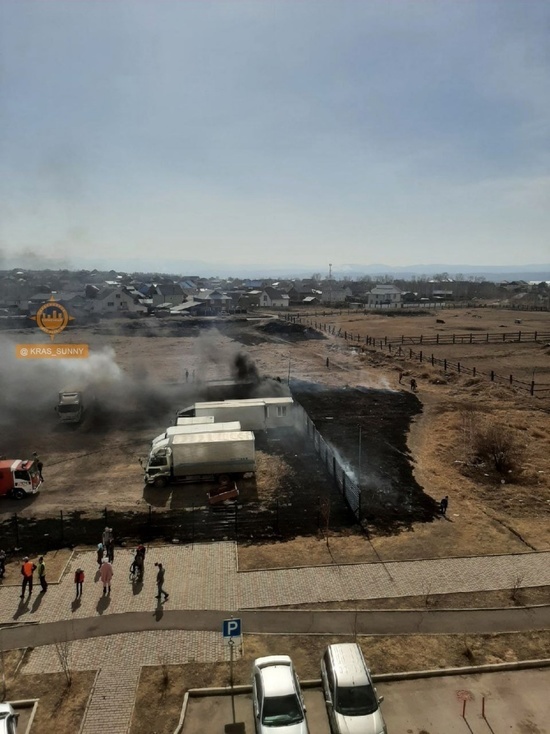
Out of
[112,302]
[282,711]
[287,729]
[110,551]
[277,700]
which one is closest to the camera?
[287,729]

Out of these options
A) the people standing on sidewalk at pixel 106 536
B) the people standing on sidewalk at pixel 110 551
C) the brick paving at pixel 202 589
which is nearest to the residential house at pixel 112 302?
the people standing on sidewalk at pixel 106 536

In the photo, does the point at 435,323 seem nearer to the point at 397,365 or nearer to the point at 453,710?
the point at 397,365

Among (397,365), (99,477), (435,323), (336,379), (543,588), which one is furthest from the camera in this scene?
(435,323)

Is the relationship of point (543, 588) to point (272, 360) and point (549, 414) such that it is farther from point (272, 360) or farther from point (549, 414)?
point (272, 360)

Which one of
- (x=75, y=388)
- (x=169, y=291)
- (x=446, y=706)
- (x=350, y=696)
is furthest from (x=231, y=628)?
(x=169, y=291)

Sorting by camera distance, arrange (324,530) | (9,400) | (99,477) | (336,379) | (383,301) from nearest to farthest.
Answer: (324,530) → (99,477) → (9,400) → (336,379) → (383,301)

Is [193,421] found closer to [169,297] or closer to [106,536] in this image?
[106,536]

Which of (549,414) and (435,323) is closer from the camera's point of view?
(549,414)

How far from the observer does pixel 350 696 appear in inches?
393

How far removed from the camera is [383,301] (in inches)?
5167

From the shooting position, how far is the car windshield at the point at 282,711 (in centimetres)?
959

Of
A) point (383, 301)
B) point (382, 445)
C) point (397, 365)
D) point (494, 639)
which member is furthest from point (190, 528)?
point (383, 301)

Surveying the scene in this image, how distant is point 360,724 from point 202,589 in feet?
21.0

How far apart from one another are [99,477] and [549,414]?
28228 mm
